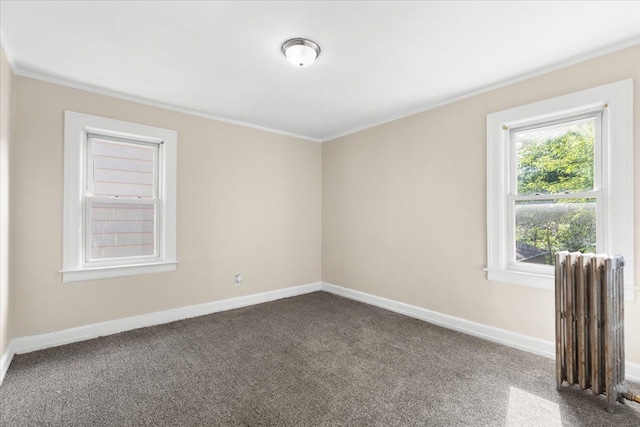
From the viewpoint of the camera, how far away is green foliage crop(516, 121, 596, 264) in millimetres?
2492

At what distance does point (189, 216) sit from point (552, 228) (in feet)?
12.3

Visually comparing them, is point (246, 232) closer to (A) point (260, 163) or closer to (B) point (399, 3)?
(A) point (260, 163)

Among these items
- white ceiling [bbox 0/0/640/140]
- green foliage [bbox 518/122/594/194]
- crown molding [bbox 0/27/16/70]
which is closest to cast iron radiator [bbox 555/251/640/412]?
green foliage [bbox 518/122/594/194]

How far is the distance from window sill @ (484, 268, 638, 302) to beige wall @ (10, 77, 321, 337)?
104 inches

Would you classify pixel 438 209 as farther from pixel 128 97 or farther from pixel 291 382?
pixel 128 97

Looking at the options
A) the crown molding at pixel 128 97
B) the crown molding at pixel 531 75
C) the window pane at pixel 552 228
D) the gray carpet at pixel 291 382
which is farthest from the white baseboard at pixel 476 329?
the crown molding at pixel 128 97

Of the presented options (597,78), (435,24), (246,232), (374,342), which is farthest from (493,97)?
(246,232)

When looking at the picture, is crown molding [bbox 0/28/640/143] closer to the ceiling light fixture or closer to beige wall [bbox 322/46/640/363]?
beige wall [bbox 322/46/640/363]

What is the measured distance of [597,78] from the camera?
2373 millimetres

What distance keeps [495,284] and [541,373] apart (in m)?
0.82

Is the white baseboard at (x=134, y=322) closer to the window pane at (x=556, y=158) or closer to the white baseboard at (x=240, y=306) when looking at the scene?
the white baseboard at (x=240, y=306)

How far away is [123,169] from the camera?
129 inches

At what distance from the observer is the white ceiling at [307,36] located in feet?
6.16

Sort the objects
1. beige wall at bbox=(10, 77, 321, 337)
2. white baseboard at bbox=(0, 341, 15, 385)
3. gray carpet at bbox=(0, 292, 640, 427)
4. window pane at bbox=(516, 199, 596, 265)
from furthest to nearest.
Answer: beige wall at bbox=(10, 77, 321, 337), window pane at bbox=(516, 199, 596, 265), white baseboard at bbox=(0, 341, 15, 385), gray carpet at bbox=(0, 292, 640, 427)
